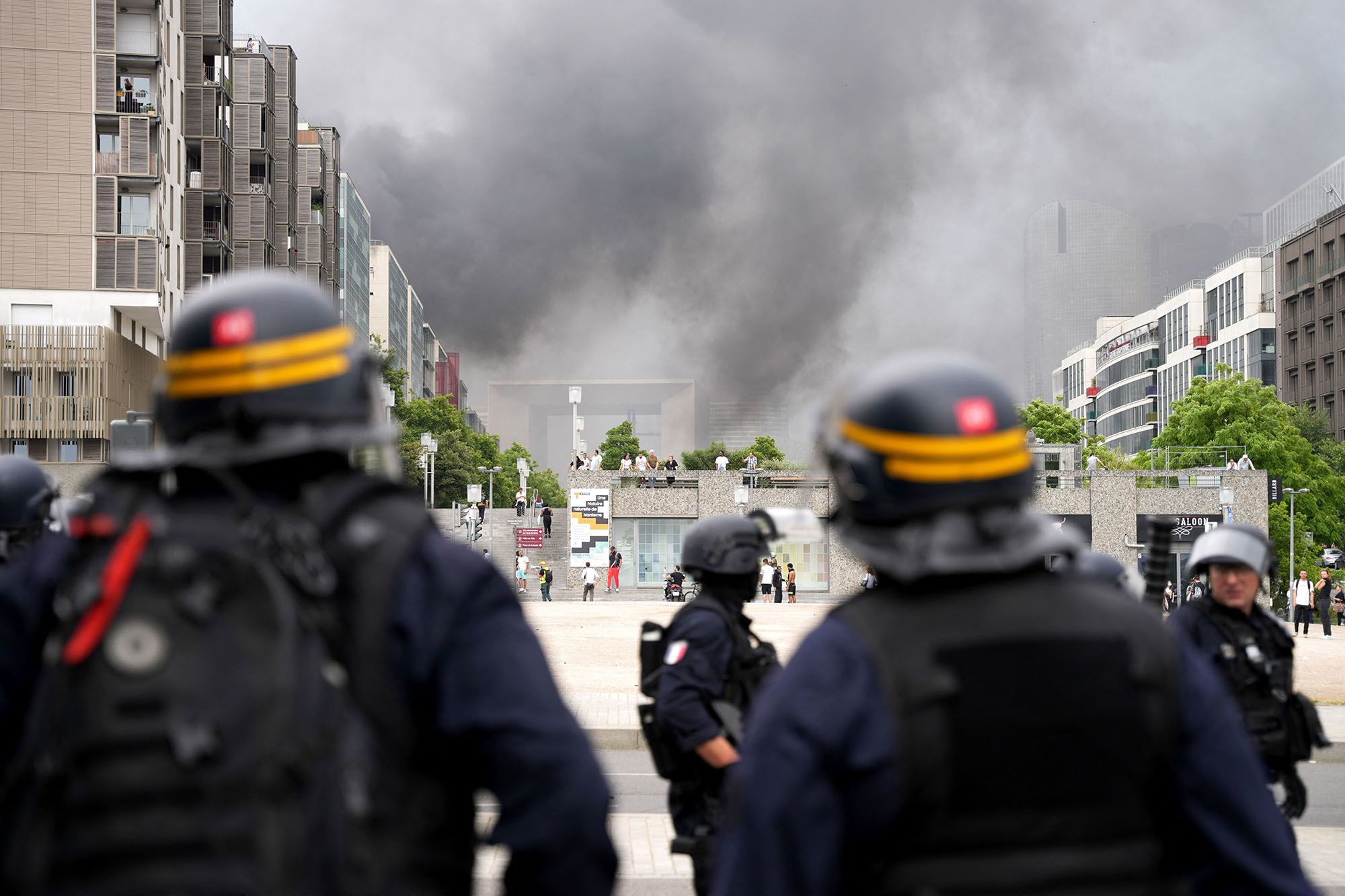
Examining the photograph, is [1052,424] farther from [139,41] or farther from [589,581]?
[139,41]

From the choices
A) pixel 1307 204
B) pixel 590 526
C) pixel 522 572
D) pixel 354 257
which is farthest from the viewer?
pixel 1307 204

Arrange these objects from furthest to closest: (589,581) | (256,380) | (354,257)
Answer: (354,257) → (589,581) → (256,380)

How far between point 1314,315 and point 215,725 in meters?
92.6

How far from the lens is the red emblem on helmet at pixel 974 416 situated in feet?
6.35

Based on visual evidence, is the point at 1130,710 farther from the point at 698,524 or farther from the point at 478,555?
the point at 698,524

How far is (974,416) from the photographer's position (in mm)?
1941

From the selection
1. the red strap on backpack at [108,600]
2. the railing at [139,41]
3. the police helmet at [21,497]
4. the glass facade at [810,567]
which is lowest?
the glass facade at [810,567]

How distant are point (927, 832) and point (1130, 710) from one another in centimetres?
33

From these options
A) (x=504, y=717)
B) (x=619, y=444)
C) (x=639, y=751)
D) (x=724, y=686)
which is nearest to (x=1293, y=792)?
(x=724, y=686)

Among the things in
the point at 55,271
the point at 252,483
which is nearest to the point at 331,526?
the point at 252,483

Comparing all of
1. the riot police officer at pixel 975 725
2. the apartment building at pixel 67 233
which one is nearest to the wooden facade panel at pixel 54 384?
the apartment building at pixel 67 233

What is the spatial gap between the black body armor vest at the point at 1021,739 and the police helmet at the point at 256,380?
81cm

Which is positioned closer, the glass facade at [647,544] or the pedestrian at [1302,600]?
the pedestrian at [1302,600]

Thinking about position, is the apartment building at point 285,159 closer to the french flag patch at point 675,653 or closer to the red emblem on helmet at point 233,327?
the french flag patch at point 675,653
